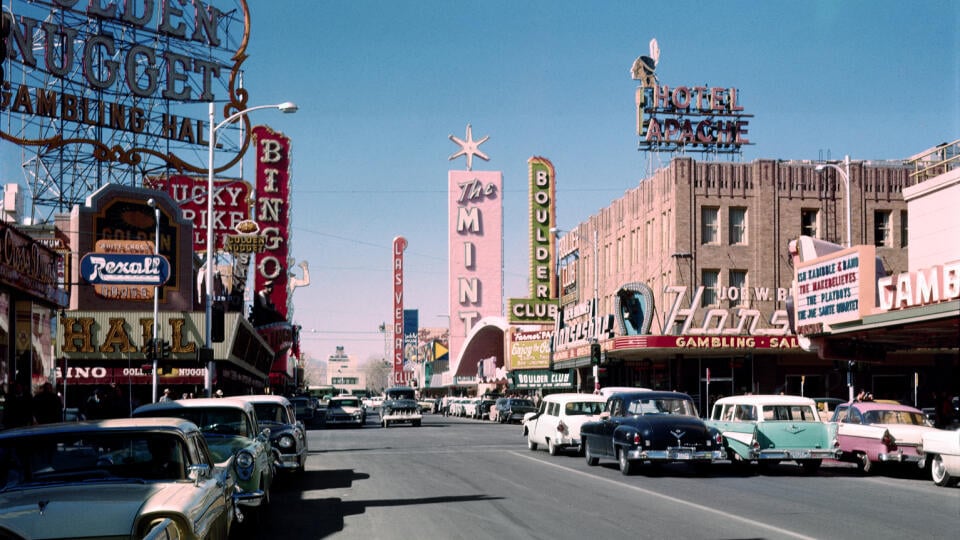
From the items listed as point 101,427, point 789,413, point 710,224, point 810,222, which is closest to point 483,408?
point 710,224

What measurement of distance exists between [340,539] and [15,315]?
12.4m

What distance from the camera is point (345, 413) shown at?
56156 millimetres

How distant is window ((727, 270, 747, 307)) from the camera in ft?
184

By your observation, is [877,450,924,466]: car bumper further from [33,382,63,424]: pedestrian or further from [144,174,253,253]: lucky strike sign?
[144,174,253,253]: lucky strike sign

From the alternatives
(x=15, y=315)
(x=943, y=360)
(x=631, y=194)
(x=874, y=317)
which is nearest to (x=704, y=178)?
(x=631, y=194)

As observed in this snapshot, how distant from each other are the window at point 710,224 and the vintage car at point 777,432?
3423 cm

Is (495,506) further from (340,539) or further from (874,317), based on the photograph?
(874,317)

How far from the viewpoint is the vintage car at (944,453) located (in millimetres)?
19359

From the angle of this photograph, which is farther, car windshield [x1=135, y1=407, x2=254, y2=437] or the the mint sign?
the the mint sign

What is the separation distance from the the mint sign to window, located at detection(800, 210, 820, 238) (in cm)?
3643

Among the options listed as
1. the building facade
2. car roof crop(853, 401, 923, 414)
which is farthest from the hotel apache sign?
car roof crop(853, 401, 923, 414)

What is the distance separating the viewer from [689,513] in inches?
598

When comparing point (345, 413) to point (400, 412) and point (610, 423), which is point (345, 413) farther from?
point (610, 423)

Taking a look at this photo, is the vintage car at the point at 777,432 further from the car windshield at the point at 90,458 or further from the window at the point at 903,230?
the window at the point at 903,230
